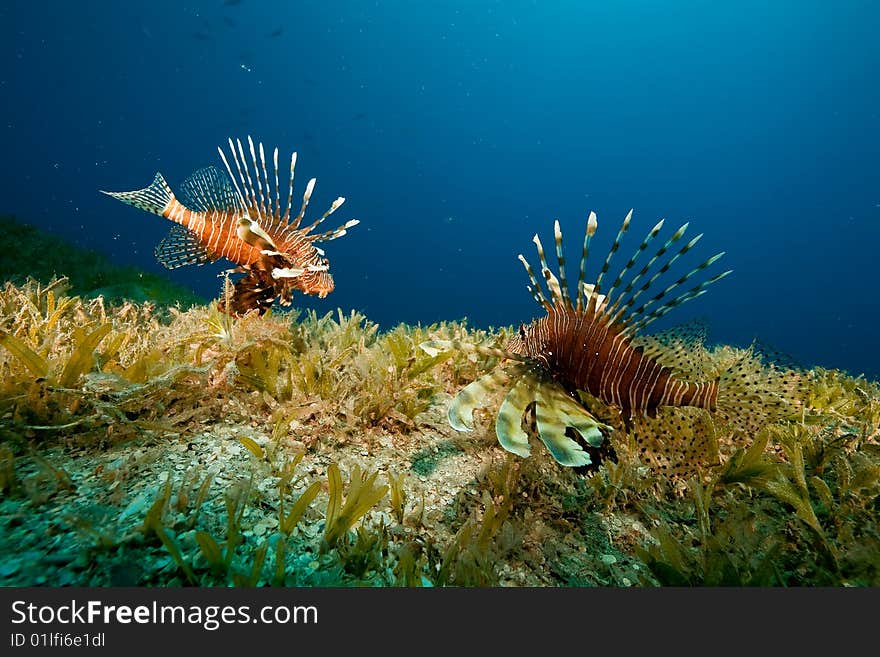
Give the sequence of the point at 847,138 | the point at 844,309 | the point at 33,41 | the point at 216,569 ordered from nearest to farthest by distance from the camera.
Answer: the point at 216,569, the point at 33,41, the point at 847,138, the point at 844,309

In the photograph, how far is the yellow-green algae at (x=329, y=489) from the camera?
4.75 ft

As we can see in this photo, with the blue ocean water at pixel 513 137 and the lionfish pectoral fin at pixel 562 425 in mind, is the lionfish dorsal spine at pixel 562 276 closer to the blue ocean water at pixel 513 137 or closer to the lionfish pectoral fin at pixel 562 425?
the lionfish pectoral fin at pixel 562 425

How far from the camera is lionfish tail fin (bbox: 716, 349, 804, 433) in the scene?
2.12 m

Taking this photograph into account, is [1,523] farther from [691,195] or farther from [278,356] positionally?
[691,195]

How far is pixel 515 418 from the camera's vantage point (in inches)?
75.9

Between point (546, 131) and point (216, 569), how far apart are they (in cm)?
7660

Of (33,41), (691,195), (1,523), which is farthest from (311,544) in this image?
(691,195)

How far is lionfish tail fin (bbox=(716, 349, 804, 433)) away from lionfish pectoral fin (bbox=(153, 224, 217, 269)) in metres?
4.38

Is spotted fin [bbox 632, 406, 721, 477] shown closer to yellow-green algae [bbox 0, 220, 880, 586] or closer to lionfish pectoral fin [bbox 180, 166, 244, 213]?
yellow-green algae [bbox 0, 220, 880, 586]

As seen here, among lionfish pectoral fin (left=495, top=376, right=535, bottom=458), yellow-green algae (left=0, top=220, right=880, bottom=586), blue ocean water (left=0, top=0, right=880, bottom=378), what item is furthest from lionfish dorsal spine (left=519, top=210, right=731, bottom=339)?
blue ocean water (left=0, top=0, right=880, bottom=378)

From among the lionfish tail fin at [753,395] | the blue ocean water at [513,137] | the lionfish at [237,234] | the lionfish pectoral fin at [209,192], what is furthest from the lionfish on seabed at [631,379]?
the blue ocean water at [513,137]

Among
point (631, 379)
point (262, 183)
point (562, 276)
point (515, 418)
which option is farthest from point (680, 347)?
point (262, 183)

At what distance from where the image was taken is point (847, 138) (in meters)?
58.5

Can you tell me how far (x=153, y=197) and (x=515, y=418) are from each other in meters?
4.08
